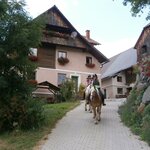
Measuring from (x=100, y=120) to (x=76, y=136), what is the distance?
4391 mm

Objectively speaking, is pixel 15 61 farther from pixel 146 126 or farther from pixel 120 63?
pixel 120 63

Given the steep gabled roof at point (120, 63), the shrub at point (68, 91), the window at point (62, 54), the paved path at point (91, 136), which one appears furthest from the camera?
the steep gabled roof at point (120, 63)

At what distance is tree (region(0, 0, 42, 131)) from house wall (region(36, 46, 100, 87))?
25119 millimetres

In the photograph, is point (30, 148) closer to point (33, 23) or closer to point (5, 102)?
point (5, 102)

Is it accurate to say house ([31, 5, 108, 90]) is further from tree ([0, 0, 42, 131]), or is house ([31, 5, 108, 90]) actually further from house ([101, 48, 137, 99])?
tree ([0, 0, 42, 131])

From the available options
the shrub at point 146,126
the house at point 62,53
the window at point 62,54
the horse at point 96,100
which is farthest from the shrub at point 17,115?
the window at point 62,54

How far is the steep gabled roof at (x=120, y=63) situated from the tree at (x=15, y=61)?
128 feet

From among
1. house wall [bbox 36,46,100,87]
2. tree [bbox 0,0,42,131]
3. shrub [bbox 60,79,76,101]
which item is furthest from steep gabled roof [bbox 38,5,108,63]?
tree [bbox 0,0,42,131]

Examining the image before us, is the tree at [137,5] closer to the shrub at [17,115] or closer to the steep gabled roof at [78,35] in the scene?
the shrub at [17,115]

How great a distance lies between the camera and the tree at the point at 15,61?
58.1 ft

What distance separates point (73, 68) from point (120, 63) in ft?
59.0

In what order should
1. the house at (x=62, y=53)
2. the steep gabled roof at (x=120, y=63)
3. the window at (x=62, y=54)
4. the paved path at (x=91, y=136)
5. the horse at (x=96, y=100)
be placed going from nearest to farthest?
the paved path at (x=91, y=136) < the horse at (x=96, y=100) < the house at (x=62, y=53) < the window at (x=62, y=54) < the steep gabled roof at (x=120, y=63)

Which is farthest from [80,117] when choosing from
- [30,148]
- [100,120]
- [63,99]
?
[63,99]

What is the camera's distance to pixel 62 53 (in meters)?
46.5
